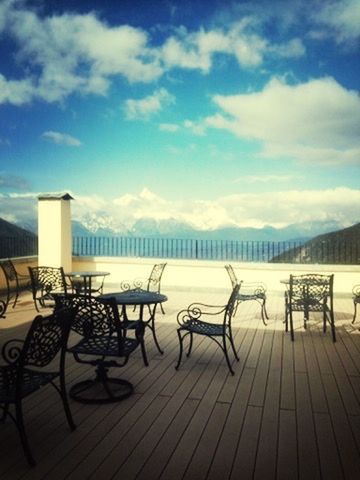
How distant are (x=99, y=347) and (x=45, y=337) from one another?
1.05 meters

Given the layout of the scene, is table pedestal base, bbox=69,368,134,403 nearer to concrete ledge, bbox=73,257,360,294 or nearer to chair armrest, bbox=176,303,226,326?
chair armrest, bbox=176,303,226,326

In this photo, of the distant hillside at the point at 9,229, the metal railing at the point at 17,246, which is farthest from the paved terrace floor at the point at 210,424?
the distant hillside at the point at 9,229

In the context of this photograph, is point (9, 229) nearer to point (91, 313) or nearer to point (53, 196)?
point (53, 196)

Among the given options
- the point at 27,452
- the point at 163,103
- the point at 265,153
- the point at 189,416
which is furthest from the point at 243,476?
the point at 265,153

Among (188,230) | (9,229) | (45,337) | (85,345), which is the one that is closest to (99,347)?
(85,345)

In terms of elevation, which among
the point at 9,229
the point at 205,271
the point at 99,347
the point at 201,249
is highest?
the point at 9,229

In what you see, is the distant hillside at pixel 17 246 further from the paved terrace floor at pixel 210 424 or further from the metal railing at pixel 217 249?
the paved terrace floor at pixel 210 424

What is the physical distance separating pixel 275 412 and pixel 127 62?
42.2 meters

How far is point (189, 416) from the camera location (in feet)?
10.9

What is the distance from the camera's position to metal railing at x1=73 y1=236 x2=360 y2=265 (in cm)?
1077

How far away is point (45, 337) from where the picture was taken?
2842mm

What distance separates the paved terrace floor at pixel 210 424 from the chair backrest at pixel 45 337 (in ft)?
2.15

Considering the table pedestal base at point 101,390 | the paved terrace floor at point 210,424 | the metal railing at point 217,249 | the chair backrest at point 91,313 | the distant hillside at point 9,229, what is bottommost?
the paved terrace floor at point 210,424

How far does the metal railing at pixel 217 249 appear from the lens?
10.8 meters
